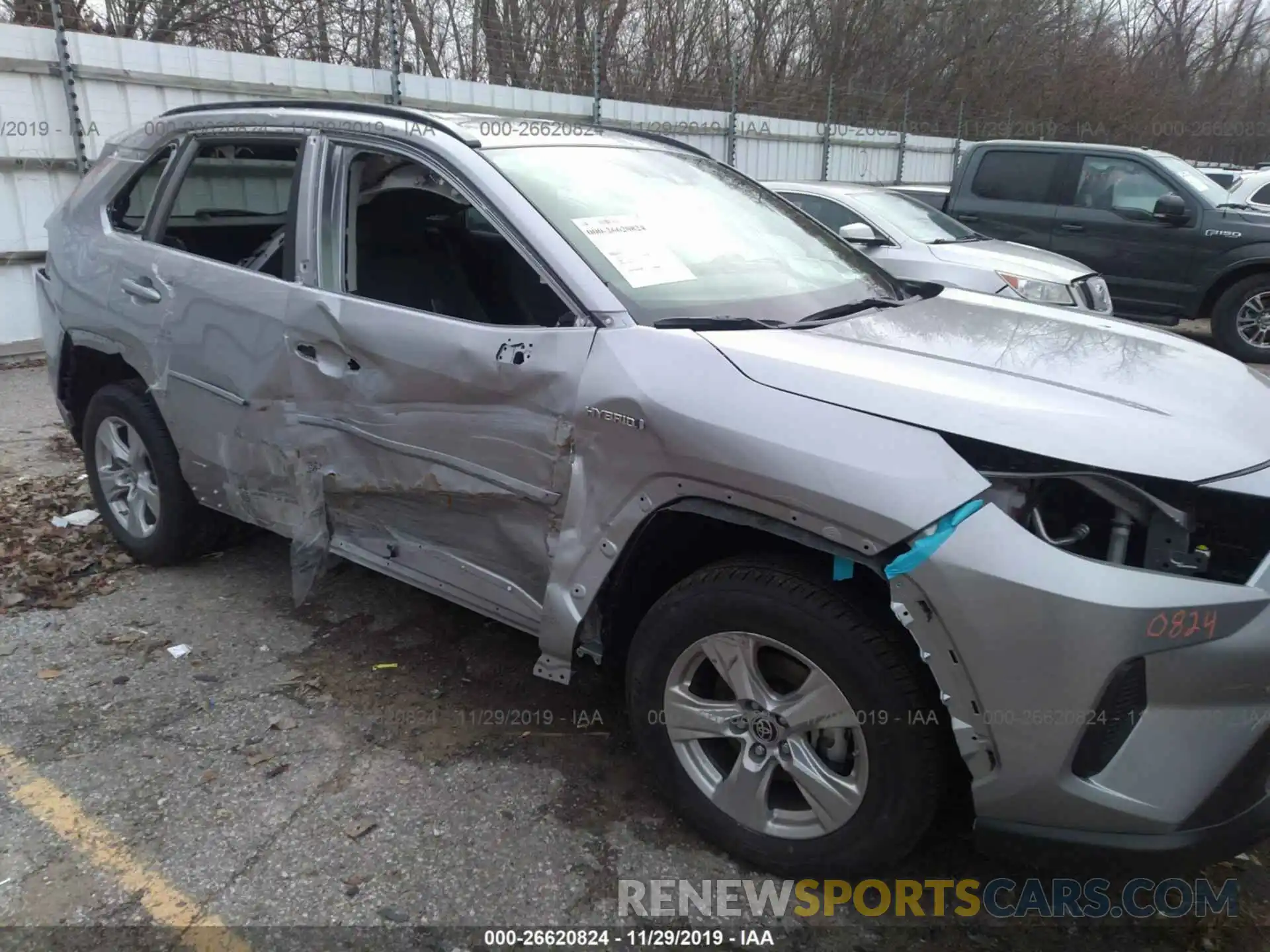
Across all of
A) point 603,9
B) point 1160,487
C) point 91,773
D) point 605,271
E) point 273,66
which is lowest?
point 91,773

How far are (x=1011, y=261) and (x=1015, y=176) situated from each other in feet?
9.38

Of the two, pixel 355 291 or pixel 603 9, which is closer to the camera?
pixel 355 291

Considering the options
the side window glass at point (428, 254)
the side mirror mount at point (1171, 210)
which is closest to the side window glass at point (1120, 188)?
the side mirror mount at point (1171, 210)

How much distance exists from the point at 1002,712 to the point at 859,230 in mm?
4435

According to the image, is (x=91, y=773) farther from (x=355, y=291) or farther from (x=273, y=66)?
(x=273, y=66)

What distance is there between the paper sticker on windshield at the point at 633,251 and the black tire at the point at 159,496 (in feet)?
7.05

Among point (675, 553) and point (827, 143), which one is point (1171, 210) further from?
point (675, 553)

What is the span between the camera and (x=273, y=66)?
8984mm

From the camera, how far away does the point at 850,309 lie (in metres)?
2.95

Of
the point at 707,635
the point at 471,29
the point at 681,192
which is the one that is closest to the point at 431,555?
the point at 707,635

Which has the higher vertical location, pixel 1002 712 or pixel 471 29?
pixel 471 29

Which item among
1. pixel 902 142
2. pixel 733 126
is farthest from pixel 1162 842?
pixel 902 142

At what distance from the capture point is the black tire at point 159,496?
12.7 ft

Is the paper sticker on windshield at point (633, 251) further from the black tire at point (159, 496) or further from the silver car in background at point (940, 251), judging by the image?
the silver car in background at point (940, 251)
